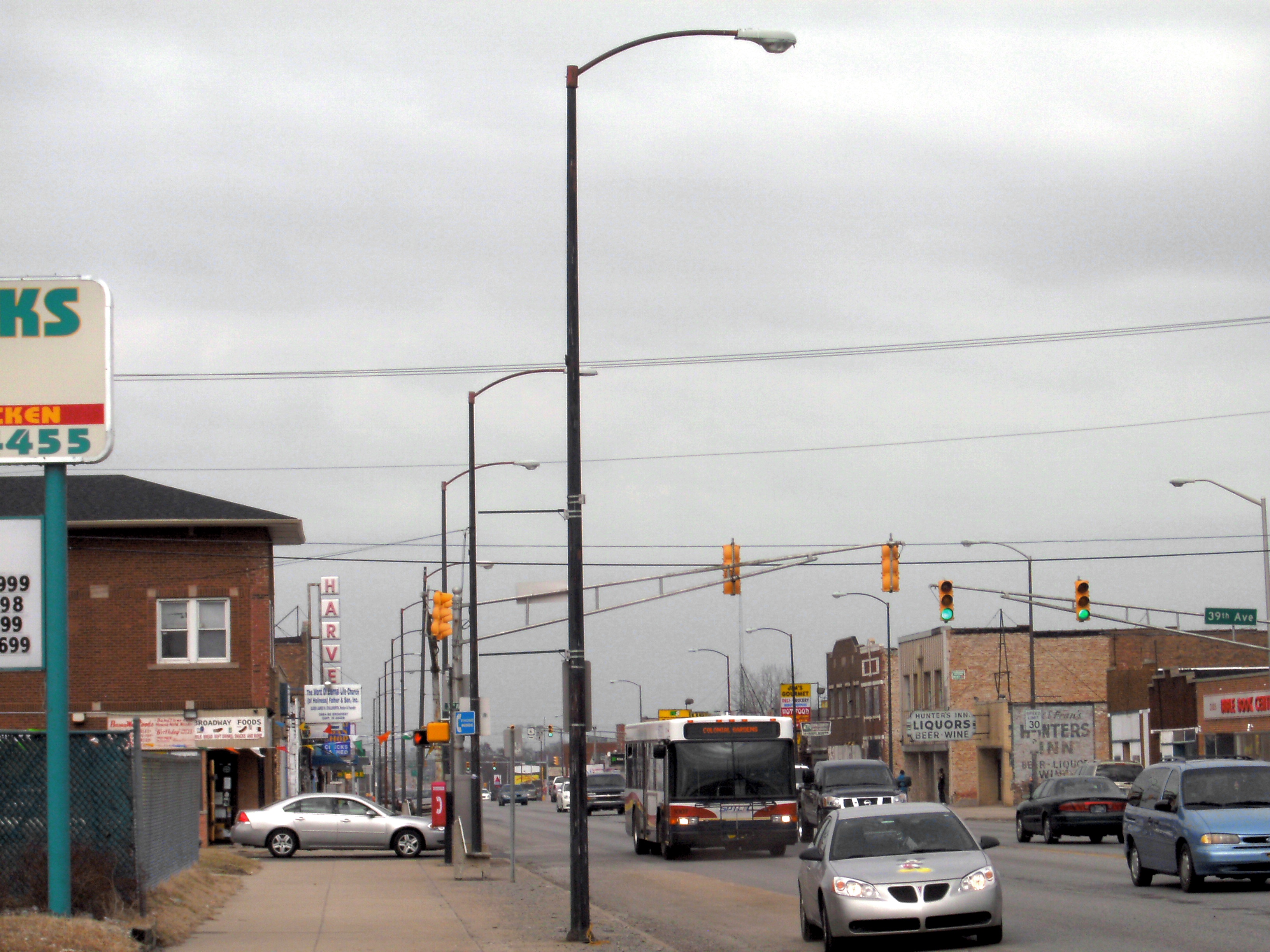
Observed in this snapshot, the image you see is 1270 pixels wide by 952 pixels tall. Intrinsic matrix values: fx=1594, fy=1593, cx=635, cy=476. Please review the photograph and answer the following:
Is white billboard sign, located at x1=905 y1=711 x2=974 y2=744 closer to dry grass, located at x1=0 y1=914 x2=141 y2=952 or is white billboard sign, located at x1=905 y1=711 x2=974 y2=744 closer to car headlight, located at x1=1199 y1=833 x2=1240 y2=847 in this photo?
car headlight, located at x1=1199 y1=833 x2=1240 y2=847

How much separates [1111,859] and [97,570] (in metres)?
25.5

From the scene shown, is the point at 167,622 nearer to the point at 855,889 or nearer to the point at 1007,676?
the point at 855,889

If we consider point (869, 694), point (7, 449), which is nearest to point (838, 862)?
point (7, 449)

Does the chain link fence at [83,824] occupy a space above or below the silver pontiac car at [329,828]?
above

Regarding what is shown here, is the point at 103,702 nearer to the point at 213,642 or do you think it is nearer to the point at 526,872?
the point at 213,642

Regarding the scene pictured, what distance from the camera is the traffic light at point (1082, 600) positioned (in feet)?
125

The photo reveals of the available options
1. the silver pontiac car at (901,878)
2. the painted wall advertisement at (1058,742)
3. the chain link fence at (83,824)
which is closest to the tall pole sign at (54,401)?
the chain link fence at (83,824)

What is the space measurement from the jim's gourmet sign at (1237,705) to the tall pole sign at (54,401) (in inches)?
1779

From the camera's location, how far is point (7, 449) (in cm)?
1531

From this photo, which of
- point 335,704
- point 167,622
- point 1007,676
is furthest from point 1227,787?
point 1007,676

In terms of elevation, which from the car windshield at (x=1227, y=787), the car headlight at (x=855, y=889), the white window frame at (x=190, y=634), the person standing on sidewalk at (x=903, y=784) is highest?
the white window frame at (x=190, y=634)

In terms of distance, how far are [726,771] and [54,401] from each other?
59.0ft

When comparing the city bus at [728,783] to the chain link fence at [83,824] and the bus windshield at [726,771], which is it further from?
the chain link fence at [83,824]

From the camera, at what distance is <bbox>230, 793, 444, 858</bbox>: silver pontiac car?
3512cm
